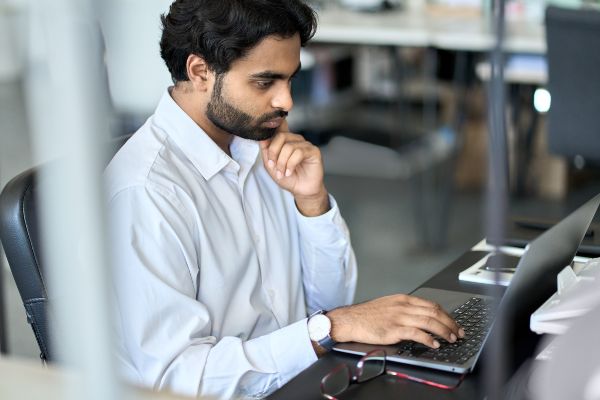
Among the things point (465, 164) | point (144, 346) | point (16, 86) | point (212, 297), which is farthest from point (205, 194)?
point (16, 86)

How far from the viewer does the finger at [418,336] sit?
49.2 inches

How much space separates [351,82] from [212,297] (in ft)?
15.3

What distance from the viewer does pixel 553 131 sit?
3184mm

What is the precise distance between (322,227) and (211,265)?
0.89 feet

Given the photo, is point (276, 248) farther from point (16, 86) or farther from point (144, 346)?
point (16, 86)

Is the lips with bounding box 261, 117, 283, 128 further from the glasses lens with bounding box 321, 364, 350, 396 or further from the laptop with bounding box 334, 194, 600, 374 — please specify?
the glasses lens with bounding box 321, 364, 350, 396

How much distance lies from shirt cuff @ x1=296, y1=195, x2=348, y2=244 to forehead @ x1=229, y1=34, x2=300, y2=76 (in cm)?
26

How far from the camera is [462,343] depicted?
126 cm

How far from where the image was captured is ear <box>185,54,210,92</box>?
A: 1.49m

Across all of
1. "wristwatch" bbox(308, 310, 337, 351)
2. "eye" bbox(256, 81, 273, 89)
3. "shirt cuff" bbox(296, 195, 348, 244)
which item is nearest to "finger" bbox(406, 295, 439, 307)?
"wristwatch" bbox(308, 310, 337, 351)

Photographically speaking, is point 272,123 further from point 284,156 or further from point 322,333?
point 322,333

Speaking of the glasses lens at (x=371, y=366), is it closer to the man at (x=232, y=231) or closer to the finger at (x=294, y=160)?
the man at (x=232, y=231)

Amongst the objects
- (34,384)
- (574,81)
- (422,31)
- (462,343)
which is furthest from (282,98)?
(422,31)

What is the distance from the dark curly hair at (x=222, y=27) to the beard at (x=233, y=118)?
42 millimetres
